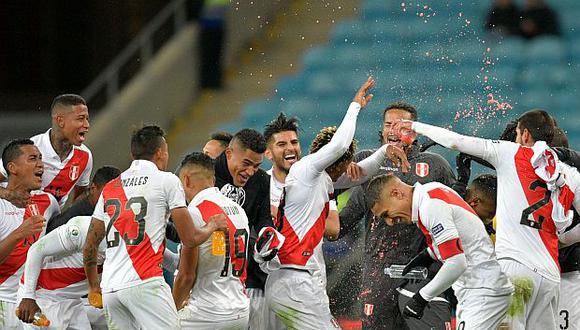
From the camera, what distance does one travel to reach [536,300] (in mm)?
8688

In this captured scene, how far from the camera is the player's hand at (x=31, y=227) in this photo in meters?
8.73

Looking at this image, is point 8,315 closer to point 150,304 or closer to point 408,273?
point 150,304

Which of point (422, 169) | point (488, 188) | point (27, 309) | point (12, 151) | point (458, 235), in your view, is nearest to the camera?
point (458, 235)

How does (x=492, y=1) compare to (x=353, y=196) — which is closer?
(x=353, y=196)

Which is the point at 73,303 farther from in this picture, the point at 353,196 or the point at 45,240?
the point at 353,196

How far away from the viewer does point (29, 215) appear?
9.28m

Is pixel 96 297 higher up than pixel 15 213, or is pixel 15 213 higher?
pixel 15 213

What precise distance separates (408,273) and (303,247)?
118 centimetres

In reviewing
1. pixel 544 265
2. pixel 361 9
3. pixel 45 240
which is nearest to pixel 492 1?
pixel 361 9

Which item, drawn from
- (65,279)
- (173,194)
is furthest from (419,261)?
(65,279)

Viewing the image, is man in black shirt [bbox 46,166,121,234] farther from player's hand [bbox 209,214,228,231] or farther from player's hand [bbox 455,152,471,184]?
player's hand [bbox 455,152,471,184]

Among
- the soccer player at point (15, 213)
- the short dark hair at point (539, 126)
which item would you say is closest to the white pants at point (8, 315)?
the soccer player at point (15, 213)

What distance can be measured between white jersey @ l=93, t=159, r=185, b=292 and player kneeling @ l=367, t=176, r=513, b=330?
57.1 inches

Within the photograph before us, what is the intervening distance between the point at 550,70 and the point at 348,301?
4548 millimetres
